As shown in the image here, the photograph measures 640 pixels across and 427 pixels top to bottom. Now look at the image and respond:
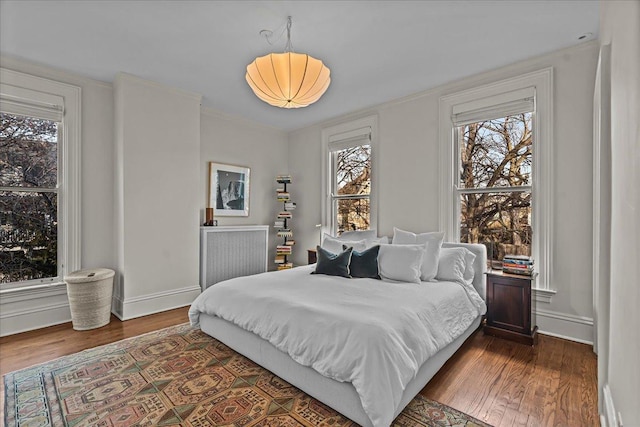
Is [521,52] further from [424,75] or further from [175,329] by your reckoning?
[175,329]

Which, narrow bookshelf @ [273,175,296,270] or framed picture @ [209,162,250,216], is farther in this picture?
narrow bookshelf @ [273,175,296,270]

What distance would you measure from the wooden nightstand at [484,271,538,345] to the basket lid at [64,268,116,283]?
407 centimetres

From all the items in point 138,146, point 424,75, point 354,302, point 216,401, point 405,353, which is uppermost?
point 424,75

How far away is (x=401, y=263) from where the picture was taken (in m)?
3.06

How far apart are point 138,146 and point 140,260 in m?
1.36

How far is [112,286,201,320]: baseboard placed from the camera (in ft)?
11.7

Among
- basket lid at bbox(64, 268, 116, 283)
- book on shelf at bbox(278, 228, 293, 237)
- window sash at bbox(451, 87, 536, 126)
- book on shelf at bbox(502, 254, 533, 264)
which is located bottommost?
basket lid at bbox(64, 268, 116, 283)

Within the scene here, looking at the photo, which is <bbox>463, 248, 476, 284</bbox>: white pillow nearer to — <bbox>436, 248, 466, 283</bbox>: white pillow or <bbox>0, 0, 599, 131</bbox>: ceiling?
<bbox>436, 248, 466, 283</bbox>: white pillow

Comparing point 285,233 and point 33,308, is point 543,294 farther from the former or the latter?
point 33,308

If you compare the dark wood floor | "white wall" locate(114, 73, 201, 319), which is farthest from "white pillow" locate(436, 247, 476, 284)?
"white wall" locate(114, 73, 201, 319)

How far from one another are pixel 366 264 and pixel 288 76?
1.95 m

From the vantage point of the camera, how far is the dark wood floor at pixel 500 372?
1.90 meters

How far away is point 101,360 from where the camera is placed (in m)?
2.54

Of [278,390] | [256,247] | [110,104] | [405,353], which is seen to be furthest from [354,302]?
[110,104]
